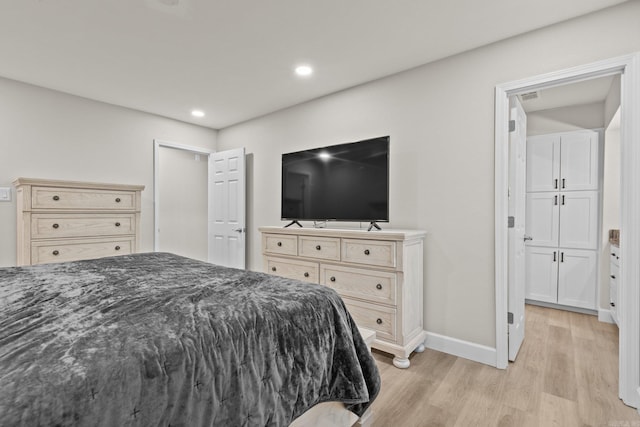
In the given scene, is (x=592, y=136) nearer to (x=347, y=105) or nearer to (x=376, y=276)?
(x=347, y=105)

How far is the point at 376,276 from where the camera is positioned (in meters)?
2.45

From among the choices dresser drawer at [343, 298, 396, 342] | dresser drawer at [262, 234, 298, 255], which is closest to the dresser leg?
dresser drawer at [343, 298, 396, 342]

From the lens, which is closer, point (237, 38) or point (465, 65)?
point (237, 38)

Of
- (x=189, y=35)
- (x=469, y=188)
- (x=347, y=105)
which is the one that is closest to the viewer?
(x=189, y=35)

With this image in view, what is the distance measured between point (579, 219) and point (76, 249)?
18.0ft

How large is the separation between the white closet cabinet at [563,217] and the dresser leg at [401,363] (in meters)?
2.60

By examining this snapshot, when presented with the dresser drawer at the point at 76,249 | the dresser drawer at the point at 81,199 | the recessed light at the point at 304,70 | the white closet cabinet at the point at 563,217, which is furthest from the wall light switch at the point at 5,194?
the white closet cabinet at the point at 563,217

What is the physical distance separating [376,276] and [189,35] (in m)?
2.33

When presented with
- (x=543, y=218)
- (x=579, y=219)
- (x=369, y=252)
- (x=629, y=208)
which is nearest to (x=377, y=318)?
(x=369, y=252)

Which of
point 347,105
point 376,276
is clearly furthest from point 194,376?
point 347,105

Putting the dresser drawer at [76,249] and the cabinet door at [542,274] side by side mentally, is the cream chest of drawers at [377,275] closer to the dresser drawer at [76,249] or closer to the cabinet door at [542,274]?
the dresser drawer at [76,249]

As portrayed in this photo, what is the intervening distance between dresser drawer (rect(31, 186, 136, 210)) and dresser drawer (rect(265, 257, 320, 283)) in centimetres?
166

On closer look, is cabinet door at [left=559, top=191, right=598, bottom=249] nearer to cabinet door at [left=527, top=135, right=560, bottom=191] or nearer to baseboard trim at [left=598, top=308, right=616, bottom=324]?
cabinet door at [left=527, top=135, right=560, bottom=191]

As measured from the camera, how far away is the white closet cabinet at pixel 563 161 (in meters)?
3.59
